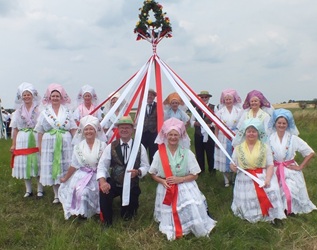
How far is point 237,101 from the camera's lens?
6477 millimetres

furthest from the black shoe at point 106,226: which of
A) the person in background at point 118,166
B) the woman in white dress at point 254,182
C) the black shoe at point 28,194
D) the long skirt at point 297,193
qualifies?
the long skirt at point 297,193

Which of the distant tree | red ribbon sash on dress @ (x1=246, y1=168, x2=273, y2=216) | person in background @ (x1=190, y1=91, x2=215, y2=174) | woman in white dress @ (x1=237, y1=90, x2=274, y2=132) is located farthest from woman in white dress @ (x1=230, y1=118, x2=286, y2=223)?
the distant tree

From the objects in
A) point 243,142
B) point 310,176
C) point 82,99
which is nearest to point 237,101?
point 243,142

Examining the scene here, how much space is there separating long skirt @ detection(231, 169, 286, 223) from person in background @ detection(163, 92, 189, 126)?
235 centimetres

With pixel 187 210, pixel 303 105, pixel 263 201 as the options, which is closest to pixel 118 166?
pixel 187 210

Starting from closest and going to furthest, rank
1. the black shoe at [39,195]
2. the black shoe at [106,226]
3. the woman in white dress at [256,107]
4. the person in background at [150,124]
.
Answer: the black shoe at [106,226], the woman in white dress at [256,107], the black shoe at [39,195], the person in background at [150,124]

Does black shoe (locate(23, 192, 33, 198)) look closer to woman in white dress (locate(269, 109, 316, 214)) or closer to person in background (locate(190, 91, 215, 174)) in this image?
person in background (locate(190, 91, 215, 174))

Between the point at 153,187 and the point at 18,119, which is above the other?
the point at 18,119

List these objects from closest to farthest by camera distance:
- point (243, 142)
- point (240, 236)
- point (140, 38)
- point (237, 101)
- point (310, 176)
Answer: point (240, 236), point (243, 142), point (140, 38), point (237, 101), point (310, 176)

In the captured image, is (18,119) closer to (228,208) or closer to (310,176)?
(228,208)

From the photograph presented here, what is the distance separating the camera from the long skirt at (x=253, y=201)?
184 inches

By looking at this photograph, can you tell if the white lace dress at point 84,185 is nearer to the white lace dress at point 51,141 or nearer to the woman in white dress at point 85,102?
the white lace dress at point 51,141

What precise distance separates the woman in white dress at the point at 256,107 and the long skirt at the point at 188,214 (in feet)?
6.25

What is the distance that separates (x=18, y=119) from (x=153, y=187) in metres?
2.38
